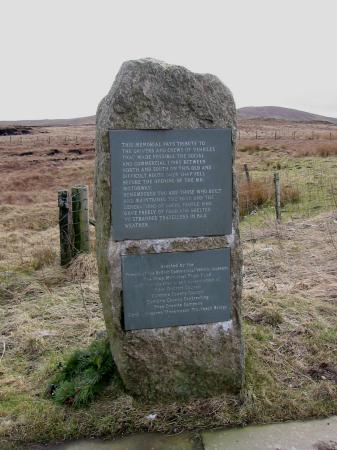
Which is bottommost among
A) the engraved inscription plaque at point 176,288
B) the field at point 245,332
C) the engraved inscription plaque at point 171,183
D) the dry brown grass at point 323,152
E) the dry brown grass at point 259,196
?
the field at point 245,332

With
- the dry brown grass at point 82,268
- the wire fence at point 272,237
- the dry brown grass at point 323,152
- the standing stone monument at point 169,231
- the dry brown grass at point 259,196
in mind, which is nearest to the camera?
the standing stone monument at point 169,231

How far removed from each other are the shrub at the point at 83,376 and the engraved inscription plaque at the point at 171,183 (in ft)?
3.54

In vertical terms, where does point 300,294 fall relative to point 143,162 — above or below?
below

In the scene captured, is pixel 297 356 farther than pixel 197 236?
Yes

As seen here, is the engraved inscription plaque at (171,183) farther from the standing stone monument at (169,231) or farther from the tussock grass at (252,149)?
the tussock grass at (252,149)

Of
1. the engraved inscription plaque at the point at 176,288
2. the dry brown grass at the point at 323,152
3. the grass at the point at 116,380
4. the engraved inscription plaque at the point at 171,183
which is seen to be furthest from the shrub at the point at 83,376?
the dry brown grass at the point at 323,152

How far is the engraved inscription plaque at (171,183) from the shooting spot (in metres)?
3.53

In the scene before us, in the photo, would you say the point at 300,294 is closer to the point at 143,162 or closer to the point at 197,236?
the point at 197,236

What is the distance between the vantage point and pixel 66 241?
718 cm

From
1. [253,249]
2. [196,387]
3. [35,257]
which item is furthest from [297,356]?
[35,257]

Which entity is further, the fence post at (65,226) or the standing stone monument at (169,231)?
the fence post at (65,226)

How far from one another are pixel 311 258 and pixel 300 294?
1.61 meters

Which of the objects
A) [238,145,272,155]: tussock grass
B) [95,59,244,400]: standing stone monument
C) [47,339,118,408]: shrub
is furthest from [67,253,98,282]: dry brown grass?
[238,145,272,155]: tussock grass

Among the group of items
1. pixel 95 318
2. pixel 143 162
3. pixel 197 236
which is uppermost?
pixel 143 162
